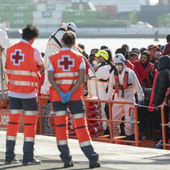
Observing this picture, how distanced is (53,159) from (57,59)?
1242 millimetres

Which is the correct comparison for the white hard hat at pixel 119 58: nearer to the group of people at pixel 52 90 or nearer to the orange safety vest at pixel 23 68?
the group of people at pixel 52 90

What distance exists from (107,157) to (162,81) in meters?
1.91

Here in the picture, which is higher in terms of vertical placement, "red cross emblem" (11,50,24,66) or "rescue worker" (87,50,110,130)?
"red cross emblem" (11,50,24,66)

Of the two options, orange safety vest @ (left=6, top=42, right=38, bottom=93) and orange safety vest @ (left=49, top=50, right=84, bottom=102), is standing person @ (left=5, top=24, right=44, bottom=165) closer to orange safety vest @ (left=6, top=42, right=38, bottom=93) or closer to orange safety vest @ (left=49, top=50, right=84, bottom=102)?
orange safety vest @ (left=6, top=42, right=38, bottom=93)

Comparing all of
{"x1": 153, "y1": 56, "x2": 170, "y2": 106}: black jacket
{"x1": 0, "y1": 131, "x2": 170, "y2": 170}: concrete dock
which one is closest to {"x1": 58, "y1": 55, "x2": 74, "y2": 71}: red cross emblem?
{"x1": 0, "y1": 131, "x2": 170, "y2": 170}: concrete dock

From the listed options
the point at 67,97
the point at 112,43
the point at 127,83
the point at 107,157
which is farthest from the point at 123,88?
the point at 112,43

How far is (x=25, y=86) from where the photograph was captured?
634 cm

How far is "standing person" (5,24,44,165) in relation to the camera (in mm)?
6348

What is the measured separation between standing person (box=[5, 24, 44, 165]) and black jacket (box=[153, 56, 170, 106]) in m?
2.47

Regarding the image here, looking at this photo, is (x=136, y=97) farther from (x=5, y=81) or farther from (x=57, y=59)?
(x=57, y=59)

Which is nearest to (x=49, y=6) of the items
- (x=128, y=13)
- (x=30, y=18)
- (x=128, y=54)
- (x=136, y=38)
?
(x=30, y=18)

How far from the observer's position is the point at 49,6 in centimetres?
18338

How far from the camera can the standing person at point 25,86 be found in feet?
20.8

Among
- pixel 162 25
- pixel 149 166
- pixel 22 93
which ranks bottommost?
pixel 149 166
